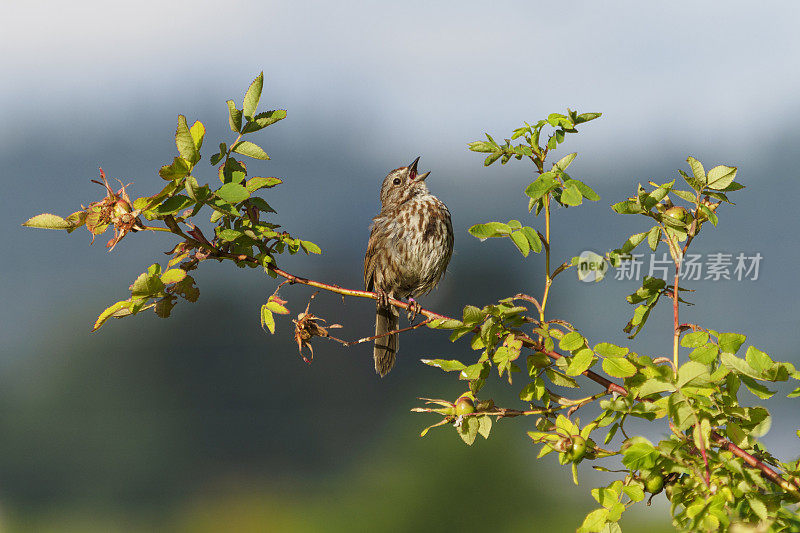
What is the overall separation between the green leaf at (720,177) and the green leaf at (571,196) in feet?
1.55

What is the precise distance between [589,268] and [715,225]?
0.46 metres

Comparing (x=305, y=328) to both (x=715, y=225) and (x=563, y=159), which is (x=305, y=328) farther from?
(x=715, y=225)

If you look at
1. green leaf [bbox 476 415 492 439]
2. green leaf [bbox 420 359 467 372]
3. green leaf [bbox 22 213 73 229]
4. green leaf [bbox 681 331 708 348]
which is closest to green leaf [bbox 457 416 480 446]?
green leaf [bbox 476 415 492 439]

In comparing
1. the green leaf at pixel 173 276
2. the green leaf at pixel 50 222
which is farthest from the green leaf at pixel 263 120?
the green leaf at pixel 50 222

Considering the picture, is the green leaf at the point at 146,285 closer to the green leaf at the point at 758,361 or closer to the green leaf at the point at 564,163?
the green leaf at the point at 564,163

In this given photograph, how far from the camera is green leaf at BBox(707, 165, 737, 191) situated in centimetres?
222

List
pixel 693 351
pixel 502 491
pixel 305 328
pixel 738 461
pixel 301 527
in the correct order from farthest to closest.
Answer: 1. pixel 301 527
2. pixel 502 491
3. pixel 305 328
4. pixel 693 351
5. pixel 738 461

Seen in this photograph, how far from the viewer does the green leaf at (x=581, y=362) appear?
80.9 inches

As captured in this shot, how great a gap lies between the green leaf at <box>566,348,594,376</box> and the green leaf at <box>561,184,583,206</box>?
1.57ft

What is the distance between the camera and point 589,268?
2.42 metres

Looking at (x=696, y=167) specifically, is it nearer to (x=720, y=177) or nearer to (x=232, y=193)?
(x=720, y=177)

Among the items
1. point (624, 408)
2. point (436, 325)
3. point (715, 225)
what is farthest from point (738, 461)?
point (436, 325)

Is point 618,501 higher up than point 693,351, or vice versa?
point 693,351

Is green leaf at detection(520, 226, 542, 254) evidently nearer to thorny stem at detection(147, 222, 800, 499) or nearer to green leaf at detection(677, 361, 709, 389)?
thorny stem at detection(147, 222, 800, 499)
